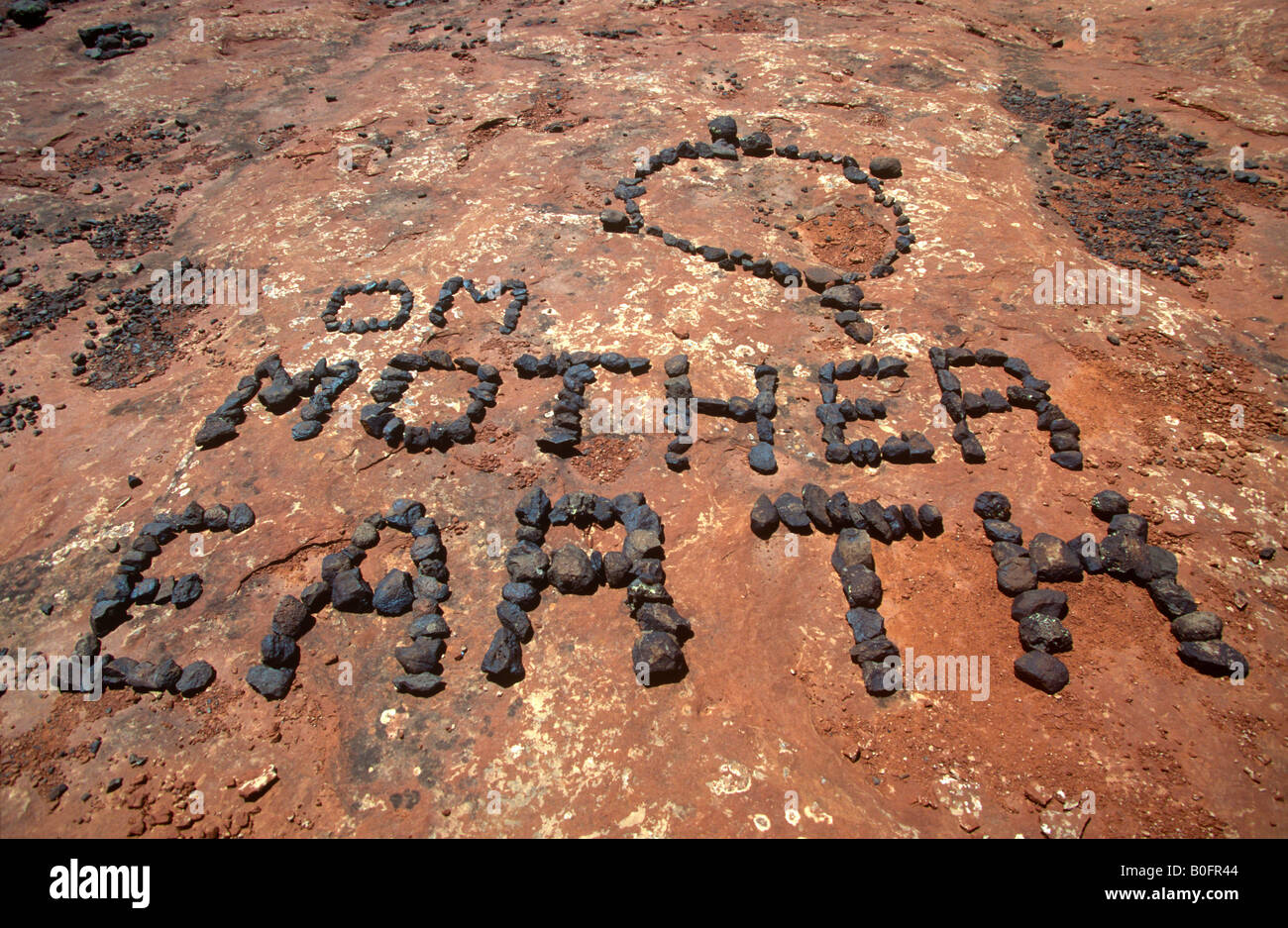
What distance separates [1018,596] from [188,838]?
17.9ft

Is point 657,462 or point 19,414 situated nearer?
point 657,462

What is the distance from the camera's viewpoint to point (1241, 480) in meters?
5.55

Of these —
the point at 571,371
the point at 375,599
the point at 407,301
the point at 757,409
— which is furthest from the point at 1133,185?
the point at 375,599

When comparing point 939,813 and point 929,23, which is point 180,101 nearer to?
point 929,23

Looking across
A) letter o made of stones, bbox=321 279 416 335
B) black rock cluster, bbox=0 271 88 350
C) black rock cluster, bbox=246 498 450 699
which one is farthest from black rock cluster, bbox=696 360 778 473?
black rock cluster, bbox=0 271 88 350

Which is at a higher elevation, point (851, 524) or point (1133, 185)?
point (1133, 185)

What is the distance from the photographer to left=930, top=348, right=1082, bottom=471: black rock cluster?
580cm

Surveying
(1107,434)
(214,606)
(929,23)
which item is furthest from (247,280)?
(929,23)

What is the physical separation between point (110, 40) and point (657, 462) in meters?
15.4

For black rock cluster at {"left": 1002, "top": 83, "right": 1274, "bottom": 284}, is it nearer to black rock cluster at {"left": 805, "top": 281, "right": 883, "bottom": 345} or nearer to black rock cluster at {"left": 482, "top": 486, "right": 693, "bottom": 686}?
black rock cluster at {"left": 805, "top": 281, "right": 883, "bottom": 345}

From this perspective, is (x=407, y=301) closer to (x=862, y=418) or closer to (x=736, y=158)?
(x=862, y=418)

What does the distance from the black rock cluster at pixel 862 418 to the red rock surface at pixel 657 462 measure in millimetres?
120

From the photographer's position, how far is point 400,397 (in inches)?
256

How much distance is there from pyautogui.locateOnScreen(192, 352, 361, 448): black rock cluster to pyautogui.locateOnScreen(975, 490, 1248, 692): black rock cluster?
5836 millimetres
